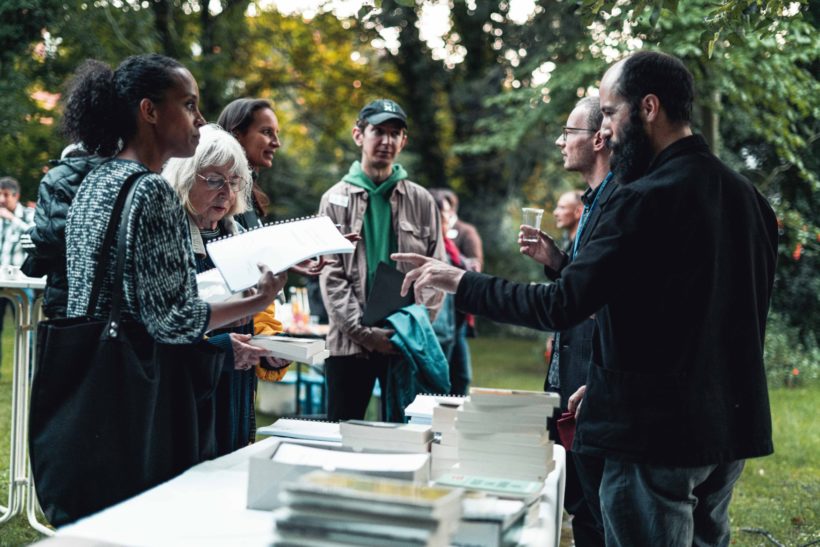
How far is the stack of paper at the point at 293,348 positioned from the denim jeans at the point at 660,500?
0.98m

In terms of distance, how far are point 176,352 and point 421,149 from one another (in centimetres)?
1551

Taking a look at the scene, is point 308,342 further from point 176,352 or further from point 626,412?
point 626,412

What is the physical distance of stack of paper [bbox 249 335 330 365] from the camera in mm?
2750

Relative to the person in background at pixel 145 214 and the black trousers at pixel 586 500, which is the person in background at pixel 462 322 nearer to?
the black trousers at pixel 586 500

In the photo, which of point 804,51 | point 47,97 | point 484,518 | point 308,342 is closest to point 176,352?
point 308,342

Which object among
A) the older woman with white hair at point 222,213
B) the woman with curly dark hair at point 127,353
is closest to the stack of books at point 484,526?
the woman with curly dark hair at point 127,353

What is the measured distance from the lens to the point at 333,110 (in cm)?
1944

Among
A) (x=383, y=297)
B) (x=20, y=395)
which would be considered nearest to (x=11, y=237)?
(x=20, y=395)

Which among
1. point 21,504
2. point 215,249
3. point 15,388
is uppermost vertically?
point 215,249

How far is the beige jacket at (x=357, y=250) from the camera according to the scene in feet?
14.1

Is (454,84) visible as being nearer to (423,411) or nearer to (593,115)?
(593,115)

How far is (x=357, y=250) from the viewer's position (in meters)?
4.48

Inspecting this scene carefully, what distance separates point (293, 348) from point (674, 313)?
3.88 feet

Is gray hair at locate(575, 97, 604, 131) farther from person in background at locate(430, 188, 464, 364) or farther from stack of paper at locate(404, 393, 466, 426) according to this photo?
person in background at locate(430, 188, 464, 364)
